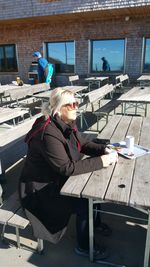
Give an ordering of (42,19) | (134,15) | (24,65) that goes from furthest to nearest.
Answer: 1. (24,65)
2. (42,19)
3. (134,15)

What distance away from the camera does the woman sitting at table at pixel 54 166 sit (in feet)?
5.73

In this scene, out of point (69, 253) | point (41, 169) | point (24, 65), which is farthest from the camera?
point (24, 65)

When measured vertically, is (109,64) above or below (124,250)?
above

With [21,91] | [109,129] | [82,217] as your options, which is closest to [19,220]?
[82,217]

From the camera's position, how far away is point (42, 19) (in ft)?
33.7

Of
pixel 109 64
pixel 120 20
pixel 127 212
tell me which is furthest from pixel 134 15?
pixel 127 212

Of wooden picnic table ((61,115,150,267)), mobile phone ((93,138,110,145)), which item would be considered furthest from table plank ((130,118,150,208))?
mobile phone ((93,138,110,145))

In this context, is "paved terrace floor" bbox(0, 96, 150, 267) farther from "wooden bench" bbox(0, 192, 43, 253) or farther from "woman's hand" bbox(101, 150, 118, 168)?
"woman's hand" bbox(101, 150, 118, 168)

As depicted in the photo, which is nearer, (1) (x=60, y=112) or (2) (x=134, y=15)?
(1) (x=60, y=112)

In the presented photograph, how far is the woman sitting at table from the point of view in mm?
1745

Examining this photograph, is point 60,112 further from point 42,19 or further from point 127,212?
point 42,19

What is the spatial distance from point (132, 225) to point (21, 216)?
1.14 meters

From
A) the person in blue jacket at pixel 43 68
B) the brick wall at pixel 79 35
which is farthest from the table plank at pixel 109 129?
the brick wall at pixel 79 35

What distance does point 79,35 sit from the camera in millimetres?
10297
